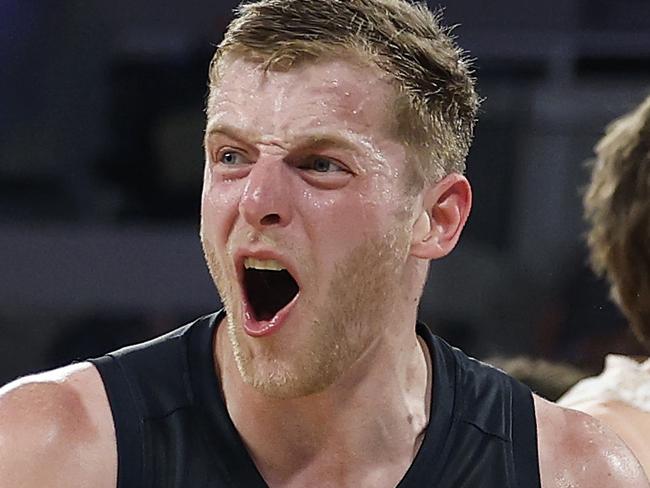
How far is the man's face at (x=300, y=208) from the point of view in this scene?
127 cm

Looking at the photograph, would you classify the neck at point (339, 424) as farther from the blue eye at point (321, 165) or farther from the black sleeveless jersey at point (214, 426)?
the blue eye at point (321, 165)

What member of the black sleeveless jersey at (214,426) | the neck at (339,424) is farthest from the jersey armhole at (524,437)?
the neck at (339,424)

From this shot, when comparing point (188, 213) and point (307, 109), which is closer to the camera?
point (307, 109)

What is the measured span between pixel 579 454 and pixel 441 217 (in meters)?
0.29

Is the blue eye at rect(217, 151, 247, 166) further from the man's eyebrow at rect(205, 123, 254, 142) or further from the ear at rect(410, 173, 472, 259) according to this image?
the ear at rect(410, 173, 472, 259)

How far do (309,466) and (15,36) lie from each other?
7.74 feet

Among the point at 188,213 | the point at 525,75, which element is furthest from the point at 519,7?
the point at 188,213

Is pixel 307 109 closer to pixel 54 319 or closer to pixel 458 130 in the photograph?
pixel 458 130

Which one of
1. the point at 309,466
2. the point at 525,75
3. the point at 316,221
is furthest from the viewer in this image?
the point at 525,75

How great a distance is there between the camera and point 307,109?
129 centimetres

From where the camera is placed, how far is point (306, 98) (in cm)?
129

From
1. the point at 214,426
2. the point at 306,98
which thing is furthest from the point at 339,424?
the point at 306,98

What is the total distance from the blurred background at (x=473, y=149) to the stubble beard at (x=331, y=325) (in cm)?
211

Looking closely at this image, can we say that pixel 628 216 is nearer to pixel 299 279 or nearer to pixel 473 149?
pixel 299 279
